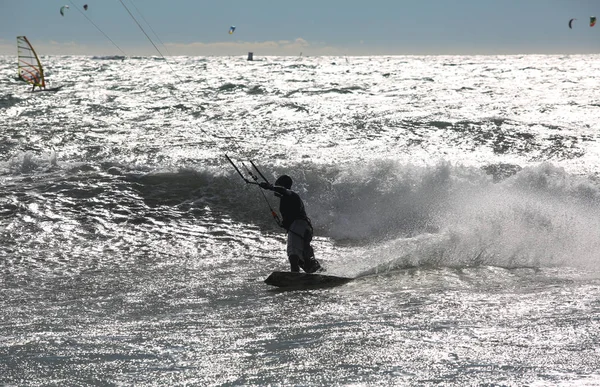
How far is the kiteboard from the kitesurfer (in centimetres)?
43

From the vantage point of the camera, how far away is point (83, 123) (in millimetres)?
21016

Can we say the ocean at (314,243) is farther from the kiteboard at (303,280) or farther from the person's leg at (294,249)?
the person's leg at (294,249)

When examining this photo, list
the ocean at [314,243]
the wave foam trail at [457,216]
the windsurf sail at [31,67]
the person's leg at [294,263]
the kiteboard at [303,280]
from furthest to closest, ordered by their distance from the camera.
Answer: the windsurf sail at [31,67] → the wave foam trail at [457,216] → the person's leg at [294,263] → the kiteboard at [303,280] → the ocean at [314,243]

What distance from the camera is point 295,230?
805cm

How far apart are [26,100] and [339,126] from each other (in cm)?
1497

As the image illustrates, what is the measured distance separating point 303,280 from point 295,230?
0.80 meters

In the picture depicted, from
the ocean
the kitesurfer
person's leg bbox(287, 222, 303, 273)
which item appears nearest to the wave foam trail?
the ocean

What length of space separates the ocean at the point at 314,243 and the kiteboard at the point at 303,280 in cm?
14

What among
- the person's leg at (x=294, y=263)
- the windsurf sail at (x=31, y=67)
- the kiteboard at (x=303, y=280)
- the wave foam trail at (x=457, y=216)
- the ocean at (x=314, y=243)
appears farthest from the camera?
the windsurf sail at (x=31, y=67)

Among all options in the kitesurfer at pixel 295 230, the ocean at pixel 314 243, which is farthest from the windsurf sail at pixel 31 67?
the kitesurfer at pixel 295 230

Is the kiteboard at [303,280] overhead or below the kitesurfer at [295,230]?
below

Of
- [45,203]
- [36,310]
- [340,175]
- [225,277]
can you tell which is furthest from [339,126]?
[36,310]

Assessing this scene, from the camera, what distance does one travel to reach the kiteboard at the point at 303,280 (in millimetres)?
7461

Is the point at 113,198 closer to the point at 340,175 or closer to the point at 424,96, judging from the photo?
the point at 340,175
